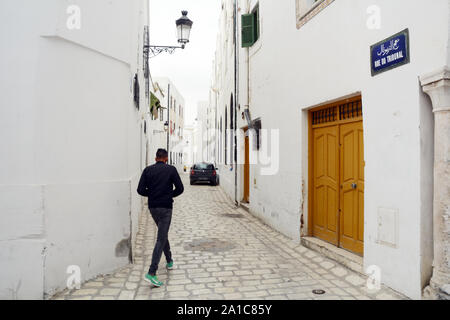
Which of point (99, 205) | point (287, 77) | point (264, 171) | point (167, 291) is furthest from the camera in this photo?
point (264, 171)

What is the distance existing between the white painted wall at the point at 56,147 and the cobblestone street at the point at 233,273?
0.50 meters

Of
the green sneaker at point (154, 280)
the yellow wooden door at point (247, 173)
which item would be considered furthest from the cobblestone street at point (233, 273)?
the yellow wooden door at point (247, 173)

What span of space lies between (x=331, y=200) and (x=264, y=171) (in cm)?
305

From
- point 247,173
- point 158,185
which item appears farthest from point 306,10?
point 247,173

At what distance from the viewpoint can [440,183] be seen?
3.30 meters

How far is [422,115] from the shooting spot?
3471 millimetres

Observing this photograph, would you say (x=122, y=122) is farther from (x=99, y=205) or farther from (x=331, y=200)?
(x=331, y=200)

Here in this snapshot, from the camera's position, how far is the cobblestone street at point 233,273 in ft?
12.7

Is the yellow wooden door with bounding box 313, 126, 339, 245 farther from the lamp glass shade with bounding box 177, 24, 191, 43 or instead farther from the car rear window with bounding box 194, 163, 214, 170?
the car rear window with bounding box 194, 163, 214, 170

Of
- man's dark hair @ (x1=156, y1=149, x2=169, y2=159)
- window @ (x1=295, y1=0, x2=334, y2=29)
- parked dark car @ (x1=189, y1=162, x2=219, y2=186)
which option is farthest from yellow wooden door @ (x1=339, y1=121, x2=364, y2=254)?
parked dark car @ (x1=189, y1=162, x2=219, y2=186)

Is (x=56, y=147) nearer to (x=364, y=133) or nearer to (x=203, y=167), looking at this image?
(x=364, y=133)

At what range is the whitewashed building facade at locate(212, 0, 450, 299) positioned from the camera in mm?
3348

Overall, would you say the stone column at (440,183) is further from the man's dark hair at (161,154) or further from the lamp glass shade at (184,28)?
the lamp glass shade at (184,28)
